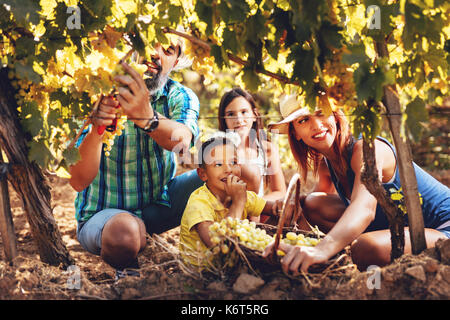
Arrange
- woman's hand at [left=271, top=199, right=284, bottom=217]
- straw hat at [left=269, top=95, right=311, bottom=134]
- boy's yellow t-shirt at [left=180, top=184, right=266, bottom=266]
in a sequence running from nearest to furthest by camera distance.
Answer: boy's yellow t-shirt at [left=180, top=184, right=266, bottom=266] → straw hat at [left=269, top=95, right=311, bottom=134] → woman's hand at [left=271, top=199, right=284, bottom=217]

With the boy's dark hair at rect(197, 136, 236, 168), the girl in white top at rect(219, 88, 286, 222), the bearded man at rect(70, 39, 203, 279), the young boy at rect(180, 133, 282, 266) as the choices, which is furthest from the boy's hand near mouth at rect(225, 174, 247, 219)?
the girl in white top at rect(219, 88, 286, 222)

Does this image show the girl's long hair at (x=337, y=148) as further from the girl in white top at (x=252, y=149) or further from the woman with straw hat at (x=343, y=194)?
the girl in white top at (x=252, y=149)

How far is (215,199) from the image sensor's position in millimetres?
2465

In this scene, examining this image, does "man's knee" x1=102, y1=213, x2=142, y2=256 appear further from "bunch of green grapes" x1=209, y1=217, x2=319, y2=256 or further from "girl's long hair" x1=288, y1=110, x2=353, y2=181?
"girl's long hair" x1=288, y1=110, x2=353, y2=181

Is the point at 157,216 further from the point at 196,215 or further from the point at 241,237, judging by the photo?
the point at 241,237

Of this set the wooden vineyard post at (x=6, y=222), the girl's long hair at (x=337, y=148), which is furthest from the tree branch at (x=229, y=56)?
the wooden vineyard post at (x=6, y=222)

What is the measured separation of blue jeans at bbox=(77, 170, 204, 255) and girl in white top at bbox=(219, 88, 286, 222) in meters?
0.42

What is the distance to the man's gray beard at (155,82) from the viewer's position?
2.47m

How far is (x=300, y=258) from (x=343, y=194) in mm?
968

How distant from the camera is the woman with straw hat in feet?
6.26

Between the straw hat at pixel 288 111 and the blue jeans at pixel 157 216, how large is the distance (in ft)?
2.07

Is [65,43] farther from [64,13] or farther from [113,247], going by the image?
[113,247]
